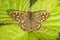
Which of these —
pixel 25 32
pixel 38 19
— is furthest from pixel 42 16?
pixel 25 32

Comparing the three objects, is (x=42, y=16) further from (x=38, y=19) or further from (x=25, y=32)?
(x=25, y=32)

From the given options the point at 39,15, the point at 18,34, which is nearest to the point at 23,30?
the point at 18,34
